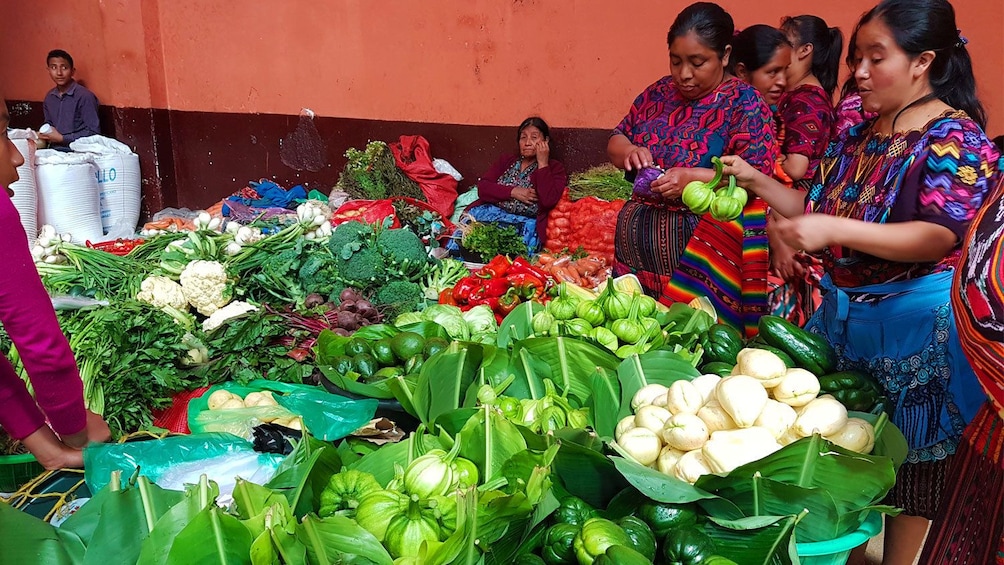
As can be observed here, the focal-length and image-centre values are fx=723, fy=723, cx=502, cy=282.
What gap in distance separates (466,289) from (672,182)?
4.27 feet

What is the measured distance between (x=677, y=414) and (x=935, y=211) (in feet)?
2.69

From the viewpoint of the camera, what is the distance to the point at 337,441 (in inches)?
77.9

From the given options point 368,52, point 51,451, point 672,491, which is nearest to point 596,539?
point 672,491

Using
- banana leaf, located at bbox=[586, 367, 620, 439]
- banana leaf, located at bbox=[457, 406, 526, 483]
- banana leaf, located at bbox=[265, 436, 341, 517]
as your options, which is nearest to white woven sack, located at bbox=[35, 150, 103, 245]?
banana leaf, located at bbox=[265, 436, 341, 517]

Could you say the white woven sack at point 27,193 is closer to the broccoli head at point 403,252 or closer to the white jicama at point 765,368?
the broccoli head at point 403,252

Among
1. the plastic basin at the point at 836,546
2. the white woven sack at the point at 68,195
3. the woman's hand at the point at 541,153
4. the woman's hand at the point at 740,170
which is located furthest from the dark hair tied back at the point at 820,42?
the white woven sack at the point at 68,195

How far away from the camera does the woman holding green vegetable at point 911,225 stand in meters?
1.77

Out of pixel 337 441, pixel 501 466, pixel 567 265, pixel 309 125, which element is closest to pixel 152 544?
pixel 501 466

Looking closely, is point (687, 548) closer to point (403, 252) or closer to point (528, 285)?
point (528, 285)

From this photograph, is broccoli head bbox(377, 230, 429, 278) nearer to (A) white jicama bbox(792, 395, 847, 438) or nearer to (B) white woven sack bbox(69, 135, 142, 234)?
(A) white jicama bbox(792, 395, 847, 438)

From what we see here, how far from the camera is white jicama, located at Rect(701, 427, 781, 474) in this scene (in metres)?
1.48

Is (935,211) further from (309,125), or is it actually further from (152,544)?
(309,125)

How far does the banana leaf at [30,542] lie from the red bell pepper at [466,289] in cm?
251

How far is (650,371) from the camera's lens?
1.92 metres
